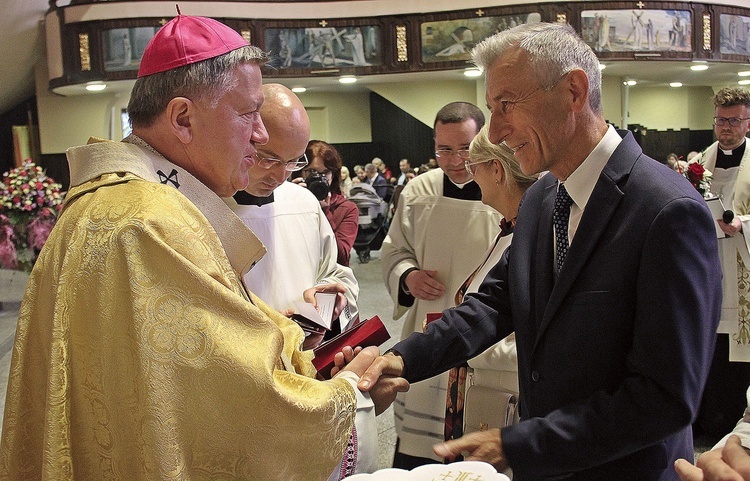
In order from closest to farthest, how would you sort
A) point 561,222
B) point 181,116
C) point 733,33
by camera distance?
point 181,116 → point 561,222 → point 733,33

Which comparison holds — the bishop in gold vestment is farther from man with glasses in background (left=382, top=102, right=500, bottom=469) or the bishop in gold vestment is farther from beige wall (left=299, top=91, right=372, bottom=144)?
beige wall (left=299, top=91, right=372, bottom=144)

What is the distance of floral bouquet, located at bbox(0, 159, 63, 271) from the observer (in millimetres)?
7320

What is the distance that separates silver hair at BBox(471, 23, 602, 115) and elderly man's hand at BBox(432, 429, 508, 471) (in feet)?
2.62

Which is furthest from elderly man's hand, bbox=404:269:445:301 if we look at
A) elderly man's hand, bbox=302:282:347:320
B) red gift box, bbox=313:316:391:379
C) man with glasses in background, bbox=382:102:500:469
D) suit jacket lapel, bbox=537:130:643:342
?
suit jacket lapel, bbox=537:130:643:342

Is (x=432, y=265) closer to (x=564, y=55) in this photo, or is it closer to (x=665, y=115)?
(x=564, y=55)

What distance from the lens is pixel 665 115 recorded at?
1977 centimetres

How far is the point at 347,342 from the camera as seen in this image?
2.01m

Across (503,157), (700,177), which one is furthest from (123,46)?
(503,157)

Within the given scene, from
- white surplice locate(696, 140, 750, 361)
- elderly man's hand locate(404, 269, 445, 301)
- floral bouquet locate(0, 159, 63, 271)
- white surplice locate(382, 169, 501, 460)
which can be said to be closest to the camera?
white surplice locate(382, 169, 501, 460)

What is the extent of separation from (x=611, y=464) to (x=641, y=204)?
58 centimetres

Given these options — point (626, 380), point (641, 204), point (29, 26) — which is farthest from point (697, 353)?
point (29, 26)

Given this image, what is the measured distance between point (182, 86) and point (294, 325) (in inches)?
27.1

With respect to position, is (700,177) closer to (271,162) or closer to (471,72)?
(271,162)

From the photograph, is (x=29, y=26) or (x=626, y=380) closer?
(x=626, y=380)
